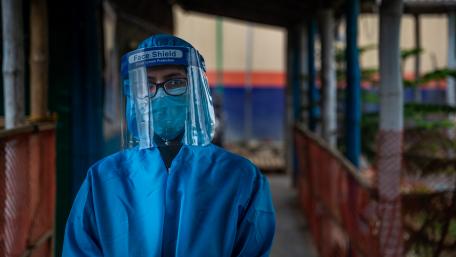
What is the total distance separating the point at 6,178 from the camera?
2.88 metres

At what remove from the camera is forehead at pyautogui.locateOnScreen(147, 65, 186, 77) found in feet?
7.02

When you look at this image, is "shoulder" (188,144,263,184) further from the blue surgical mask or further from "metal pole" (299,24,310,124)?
"metal pole" (299,24,310,124)

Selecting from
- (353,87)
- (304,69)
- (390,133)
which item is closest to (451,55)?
(304,69)

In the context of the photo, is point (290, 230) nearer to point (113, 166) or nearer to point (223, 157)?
point (223, 157)

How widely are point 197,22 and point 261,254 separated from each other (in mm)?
14255

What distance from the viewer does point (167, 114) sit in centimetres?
214

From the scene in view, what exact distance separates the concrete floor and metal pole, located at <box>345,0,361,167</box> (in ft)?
4.12

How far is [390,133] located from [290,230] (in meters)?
3.76

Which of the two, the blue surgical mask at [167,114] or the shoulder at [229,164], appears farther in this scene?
the blue surgical mask at [167,114]

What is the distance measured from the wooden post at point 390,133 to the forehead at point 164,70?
187cm

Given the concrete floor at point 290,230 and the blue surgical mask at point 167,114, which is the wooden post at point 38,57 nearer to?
the blue surgical mask at point 167,114

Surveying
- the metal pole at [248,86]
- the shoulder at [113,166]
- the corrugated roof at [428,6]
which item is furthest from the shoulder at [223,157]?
the metal pole at [248,86]

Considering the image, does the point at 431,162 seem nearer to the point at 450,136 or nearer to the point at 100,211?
the point at 450,136

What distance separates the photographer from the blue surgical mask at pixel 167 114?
2133mm
